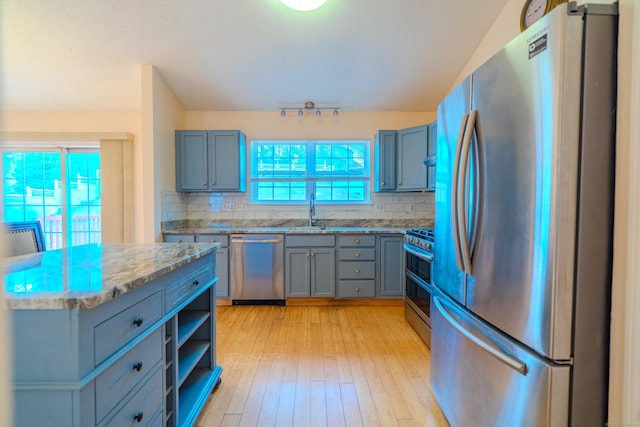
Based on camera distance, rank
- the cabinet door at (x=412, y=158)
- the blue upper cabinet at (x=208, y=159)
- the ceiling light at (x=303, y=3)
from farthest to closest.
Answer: the blue upper cabinet at (x=208, y=159)
the cabinet door at (x=412, y=158)
the ceiling light at (x=303, y=3)

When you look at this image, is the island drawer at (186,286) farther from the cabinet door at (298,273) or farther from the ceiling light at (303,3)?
the ceiling light at (303,3)

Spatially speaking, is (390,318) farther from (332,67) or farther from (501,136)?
(332,67)

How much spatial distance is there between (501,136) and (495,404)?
39.2 inches

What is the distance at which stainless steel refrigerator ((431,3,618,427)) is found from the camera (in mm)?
855

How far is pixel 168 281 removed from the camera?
125 cm

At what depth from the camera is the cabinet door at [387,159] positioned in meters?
3.65

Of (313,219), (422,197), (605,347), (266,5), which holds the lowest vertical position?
(605,347)

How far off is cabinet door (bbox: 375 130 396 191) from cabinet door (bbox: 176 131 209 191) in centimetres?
222

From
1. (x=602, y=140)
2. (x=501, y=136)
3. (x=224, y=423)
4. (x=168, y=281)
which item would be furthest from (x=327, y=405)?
(x=602, y=140)

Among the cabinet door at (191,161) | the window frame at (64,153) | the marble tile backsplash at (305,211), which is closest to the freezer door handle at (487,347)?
the marble tile backsplash at (305,211)

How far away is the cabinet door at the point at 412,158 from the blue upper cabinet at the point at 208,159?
2048 millimetres

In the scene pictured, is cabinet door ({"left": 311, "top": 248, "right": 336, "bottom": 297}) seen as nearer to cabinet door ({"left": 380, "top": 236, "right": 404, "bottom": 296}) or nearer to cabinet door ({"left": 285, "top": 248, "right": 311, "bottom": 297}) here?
cabinet door ({"left": 285, "top": 248, "right": 311, "bottom": 297})

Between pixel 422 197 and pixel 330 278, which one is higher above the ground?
pixel 422 197

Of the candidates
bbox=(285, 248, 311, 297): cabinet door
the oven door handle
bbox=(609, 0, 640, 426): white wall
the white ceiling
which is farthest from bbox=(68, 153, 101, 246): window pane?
bbox=(609, 0, 640, 426): white wall
